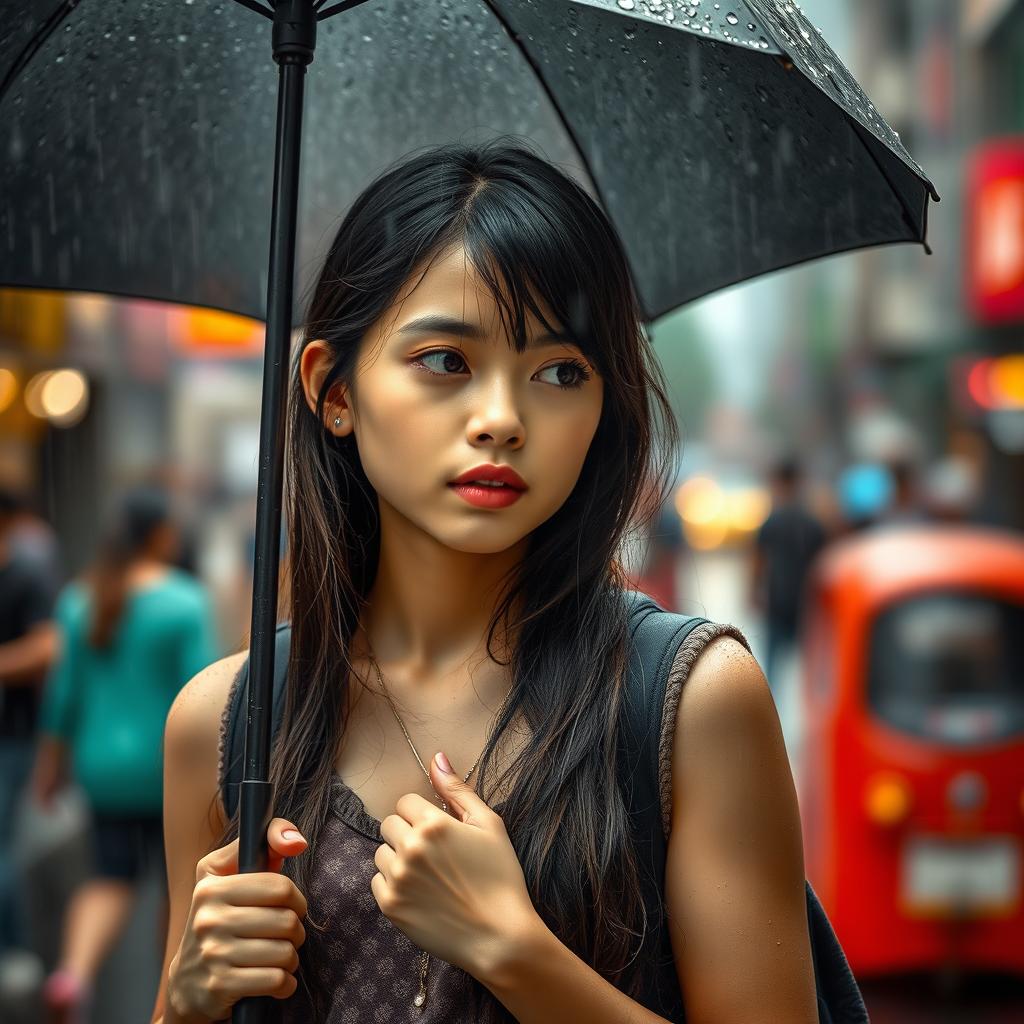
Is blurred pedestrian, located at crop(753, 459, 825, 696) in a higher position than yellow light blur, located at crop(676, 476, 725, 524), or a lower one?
higher

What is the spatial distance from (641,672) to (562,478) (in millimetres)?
274

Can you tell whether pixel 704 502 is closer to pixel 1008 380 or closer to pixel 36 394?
pixel 1008 380

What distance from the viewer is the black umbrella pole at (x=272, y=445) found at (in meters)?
1.92

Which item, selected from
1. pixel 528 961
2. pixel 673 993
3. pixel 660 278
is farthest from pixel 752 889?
pixel 660 278

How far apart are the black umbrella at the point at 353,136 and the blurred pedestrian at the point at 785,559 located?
8.33m

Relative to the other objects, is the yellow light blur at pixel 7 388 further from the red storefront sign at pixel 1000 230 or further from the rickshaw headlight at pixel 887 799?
the rickshaw headlight at pixel 887 799

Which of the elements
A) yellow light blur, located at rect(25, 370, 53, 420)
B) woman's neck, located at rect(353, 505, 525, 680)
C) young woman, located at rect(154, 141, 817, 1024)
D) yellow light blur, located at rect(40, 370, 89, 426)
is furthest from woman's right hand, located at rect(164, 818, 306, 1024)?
yellow light blur, located at rect(40, 370, 89, 426)

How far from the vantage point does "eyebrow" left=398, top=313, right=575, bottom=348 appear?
202 centimetres

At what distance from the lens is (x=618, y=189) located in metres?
2.59

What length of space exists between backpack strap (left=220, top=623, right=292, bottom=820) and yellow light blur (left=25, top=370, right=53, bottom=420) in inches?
501

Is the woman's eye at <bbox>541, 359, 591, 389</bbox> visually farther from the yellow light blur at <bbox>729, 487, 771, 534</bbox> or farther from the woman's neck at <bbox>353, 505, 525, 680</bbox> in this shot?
the yellow light blur at <bbox>729, 487, 771, 534</bbox>

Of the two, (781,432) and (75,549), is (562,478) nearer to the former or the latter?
(75,549)

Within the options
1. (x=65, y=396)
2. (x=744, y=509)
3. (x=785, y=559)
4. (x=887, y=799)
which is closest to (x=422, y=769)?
(x=887, y=799)

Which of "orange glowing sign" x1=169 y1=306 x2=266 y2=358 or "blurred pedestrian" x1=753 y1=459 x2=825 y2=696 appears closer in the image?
"blurred pedestrian" x1=753 y1=459 x2=825 y2=696
